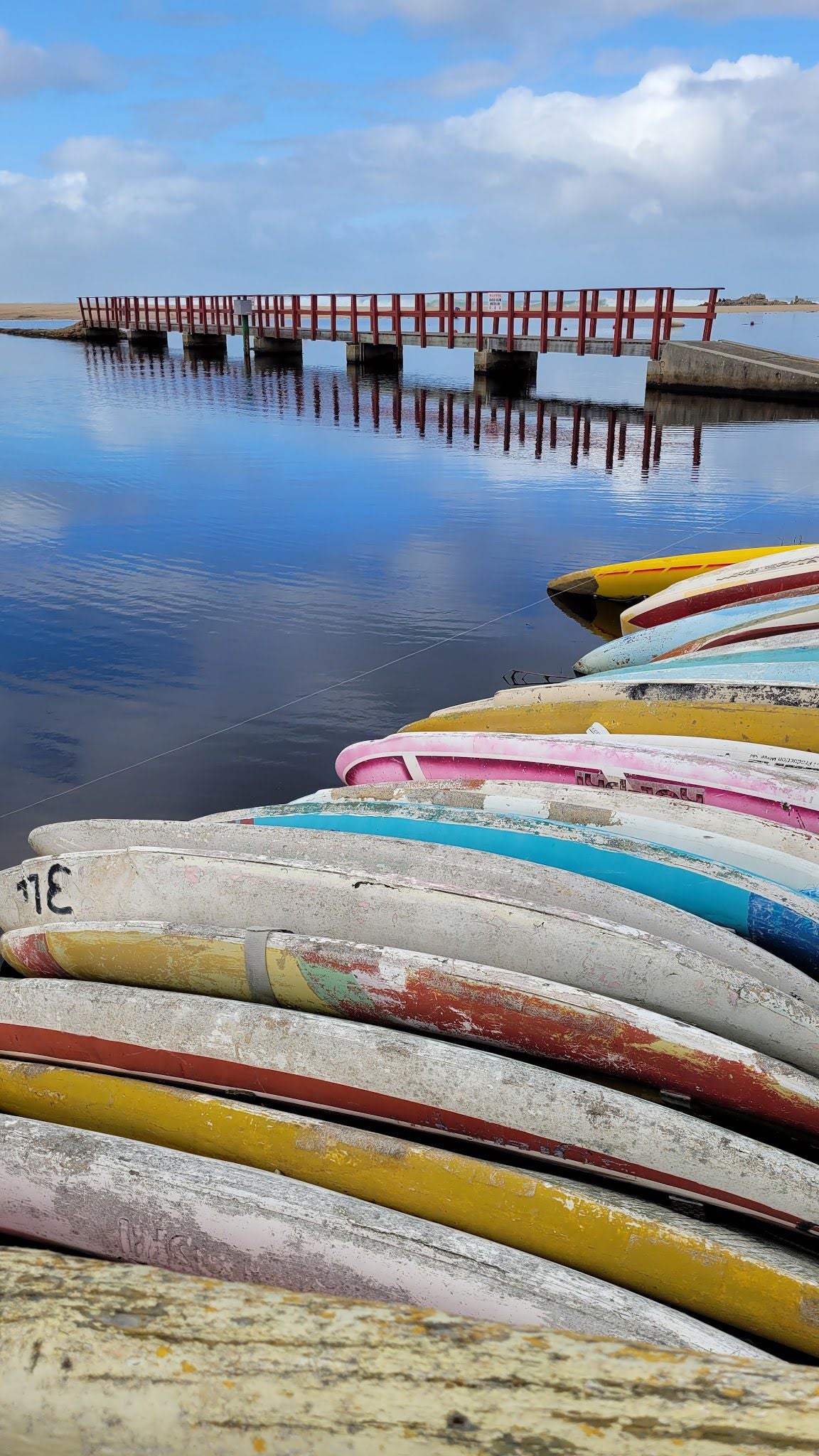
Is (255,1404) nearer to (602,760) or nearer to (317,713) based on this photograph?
(602,760)

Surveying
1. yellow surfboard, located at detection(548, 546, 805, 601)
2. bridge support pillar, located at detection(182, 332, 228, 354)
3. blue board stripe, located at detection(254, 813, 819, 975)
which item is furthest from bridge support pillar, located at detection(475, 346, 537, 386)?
blue board stripe, located at detection(254, 813, 819, 975)

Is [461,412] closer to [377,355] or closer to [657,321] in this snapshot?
[657,321]

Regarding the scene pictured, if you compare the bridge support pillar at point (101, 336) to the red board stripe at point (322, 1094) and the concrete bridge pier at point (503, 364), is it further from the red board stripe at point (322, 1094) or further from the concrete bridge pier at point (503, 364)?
the red board stripe at point (322, 1094)

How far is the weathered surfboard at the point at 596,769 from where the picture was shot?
381 centimetres

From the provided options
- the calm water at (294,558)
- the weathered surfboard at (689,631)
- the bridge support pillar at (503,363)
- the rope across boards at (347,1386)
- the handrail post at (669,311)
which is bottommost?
the calm water at (294,558)

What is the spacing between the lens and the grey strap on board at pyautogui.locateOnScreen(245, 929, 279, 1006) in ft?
9.16

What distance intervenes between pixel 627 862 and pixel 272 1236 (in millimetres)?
Answer: 1668

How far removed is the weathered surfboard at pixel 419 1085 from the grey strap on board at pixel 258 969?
0.26ft

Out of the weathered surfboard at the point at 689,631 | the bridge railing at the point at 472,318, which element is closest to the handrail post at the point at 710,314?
the bridge railing at the point at 472,318

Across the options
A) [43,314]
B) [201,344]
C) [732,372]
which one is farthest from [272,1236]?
[43,314]

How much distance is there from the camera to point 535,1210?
6.98 feet

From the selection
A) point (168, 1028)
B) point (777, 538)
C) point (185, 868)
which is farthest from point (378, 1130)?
point (777, 538)

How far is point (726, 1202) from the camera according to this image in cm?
224

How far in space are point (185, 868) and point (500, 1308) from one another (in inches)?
67.5
